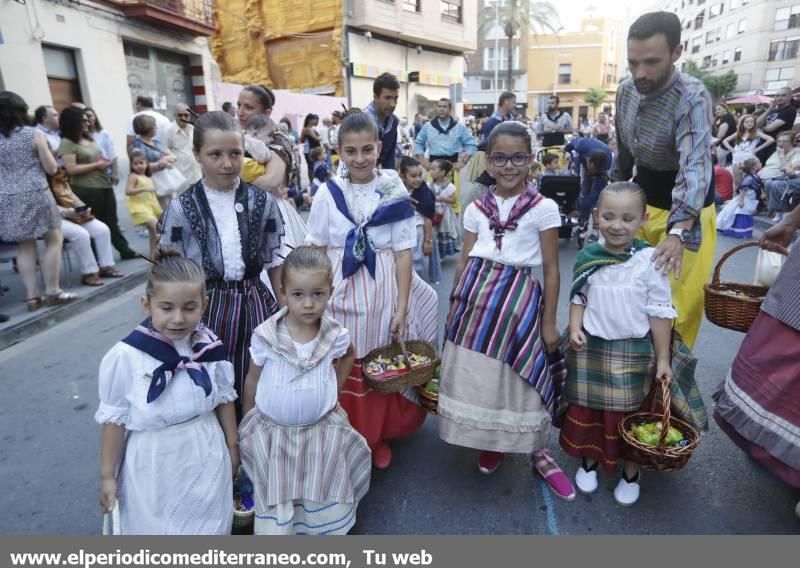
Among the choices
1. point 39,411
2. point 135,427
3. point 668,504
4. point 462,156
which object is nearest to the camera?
point 135,427

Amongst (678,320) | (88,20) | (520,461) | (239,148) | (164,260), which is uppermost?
(88,20)

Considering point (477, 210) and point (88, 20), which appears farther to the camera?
point (88, 20)

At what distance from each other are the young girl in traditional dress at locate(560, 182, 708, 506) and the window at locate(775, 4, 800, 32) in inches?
1826

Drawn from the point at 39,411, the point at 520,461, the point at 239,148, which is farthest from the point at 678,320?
the point at 39,411

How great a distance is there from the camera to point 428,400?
2775 mm

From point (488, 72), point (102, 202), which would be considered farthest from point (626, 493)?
point (488, 72)

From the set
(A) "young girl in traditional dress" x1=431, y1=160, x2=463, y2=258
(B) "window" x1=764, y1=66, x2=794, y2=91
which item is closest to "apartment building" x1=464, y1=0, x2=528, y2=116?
(B) "window" x1=764, y1=66, x2=794, y2=91

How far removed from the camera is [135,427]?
191cm

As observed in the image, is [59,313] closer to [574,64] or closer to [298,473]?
[298,473]

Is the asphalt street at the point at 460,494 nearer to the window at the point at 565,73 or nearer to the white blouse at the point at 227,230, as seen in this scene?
the white blouse at the point at 227,230

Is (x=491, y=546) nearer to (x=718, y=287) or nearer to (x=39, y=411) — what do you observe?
(x=718, y=287)

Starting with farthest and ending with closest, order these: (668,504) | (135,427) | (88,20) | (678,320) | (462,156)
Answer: (88,20) → (462,156) → (678,320) → (668,504) → (135,427)

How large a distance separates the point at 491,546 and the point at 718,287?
78.1 inches

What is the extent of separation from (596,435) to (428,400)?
0.85m
